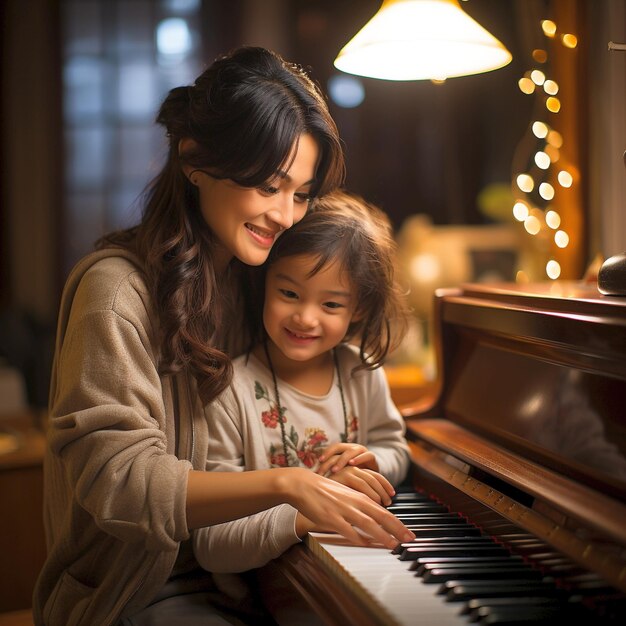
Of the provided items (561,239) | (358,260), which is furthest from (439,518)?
(561,239)

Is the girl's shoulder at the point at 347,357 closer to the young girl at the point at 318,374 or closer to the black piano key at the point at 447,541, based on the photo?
the young girl at the point at 318,374

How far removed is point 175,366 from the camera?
165 centimetres

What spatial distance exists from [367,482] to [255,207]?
1.87 ft

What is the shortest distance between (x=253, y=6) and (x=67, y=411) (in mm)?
5188

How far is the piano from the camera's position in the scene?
1205 mm

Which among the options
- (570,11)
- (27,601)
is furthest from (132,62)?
(27,601)

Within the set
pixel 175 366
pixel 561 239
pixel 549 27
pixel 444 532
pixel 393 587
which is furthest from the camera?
pixel 561 239

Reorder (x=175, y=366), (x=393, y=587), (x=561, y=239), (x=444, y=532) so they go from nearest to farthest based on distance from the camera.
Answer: (x=393, y=587)
(x=444, y=532)
(x=175, y=366)
(x=561, y=239)

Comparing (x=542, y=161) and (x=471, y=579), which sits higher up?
(x=542, y=161)

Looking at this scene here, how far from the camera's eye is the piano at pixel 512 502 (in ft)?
3.95

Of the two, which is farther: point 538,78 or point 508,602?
point 538,78

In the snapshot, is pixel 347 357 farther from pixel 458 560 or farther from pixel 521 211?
pixel 521 211

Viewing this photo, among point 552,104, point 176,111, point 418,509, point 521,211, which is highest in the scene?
point 552,104

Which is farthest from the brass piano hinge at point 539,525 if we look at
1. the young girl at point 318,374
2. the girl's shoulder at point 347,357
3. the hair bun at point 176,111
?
the hair bun at point 176,111
